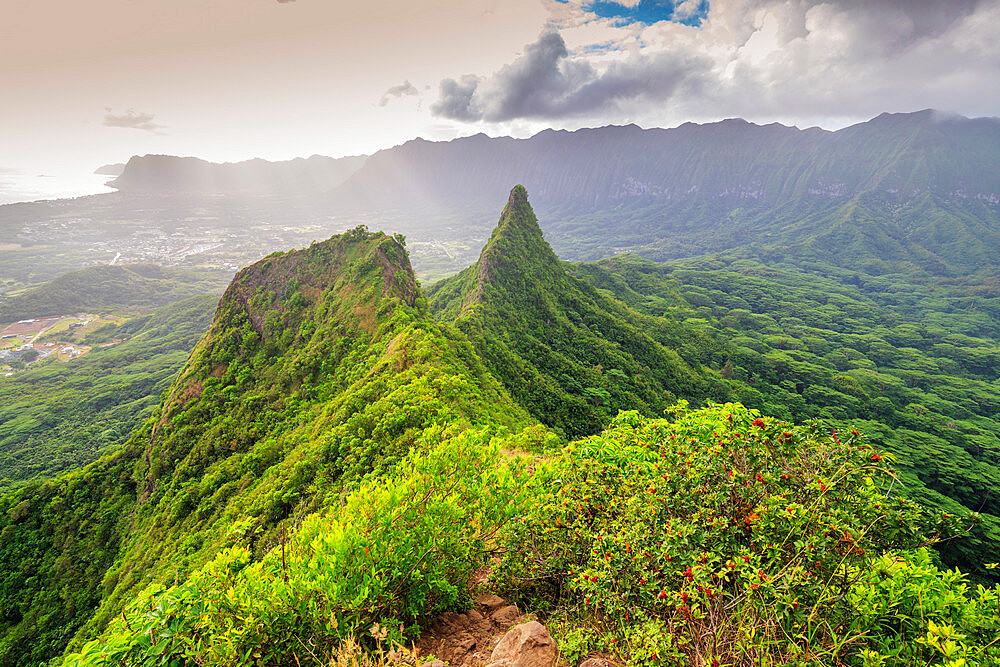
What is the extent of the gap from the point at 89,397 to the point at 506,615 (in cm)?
14051

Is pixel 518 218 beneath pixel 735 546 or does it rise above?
above

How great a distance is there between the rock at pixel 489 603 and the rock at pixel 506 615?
0.34ft

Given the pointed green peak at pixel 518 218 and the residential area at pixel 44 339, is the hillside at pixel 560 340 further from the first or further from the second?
the residential area at pixel 44 339

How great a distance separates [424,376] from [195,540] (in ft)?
46.8

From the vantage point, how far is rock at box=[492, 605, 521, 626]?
6.66 meters

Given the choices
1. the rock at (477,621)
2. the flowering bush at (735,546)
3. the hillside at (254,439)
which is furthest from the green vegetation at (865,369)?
the rock at (477,621)

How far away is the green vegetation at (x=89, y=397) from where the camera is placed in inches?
2881

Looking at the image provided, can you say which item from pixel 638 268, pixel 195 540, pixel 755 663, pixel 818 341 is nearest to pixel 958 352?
pixel 818 341

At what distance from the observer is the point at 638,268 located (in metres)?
128

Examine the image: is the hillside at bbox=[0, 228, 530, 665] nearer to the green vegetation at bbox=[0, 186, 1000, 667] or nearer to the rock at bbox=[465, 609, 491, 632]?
the green vegetation at bbox=[0, 186, 1000, 667]

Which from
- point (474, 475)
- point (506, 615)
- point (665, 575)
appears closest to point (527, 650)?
point (506, 615)

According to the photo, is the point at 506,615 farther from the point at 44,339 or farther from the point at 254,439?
the point at 44,339

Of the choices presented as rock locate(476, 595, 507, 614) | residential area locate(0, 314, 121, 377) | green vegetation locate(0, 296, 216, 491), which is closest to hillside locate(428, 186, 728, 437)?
rock locate(476, 595, 507, 614)

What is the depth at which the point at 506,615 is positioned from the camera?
6789mm
